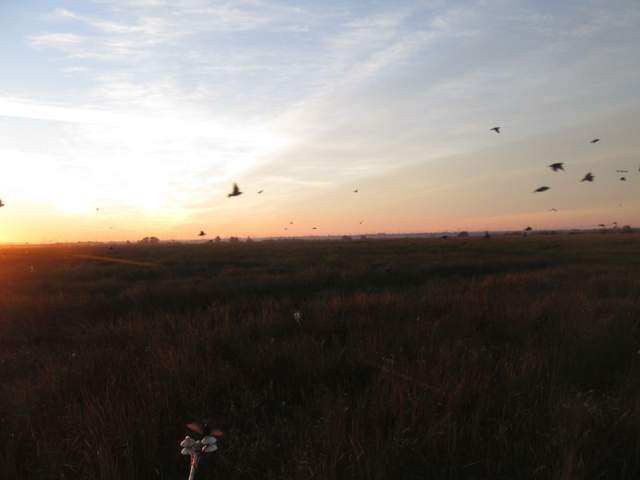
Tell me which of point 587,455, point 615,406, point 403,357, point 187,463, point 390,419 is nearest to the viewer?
point 587,455

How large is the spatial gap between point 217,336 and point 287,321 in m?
1.30

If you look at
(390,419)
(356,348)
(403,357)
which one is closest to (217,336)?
(356,348)

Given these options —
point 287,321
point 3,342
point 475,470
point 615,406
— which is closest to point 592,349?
point 615,406

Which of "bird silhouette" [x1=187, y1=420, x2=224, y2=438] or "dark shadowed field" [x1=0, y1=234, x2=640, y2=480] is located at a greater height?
"bird silhouette" [x1=187, y1=420, x2=224, y2=438]

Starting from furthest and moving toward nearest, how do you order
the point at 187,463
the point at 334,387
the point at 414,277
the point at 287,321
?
the point at 414,277 → the point at 287,321 → the point at 334,387 → the point at 187,463

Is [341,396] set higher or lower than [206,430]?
lower

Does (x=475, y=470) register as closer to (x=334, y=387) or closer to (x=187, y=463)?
(x=334, y=387)

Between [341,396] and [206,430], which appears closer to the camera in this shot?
[206,430]

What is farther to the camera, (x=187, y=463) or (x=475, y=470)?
(x=187, y=463)

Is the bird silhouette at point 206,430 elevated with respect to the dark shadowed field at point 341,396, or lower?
elevated

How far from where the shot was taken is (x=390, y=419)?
2.85 meters

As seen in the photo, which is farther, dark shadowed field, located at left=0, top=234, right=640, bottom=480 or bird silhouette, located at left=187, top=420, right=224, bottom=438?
dark shadowed field, located at left=0, top=234, right=640, bottom=480

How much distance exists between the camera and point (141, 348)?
491 cm

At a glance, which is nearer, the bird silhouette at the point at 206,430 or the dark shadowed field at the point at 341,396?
the bird silhouette at the point at 206,430
